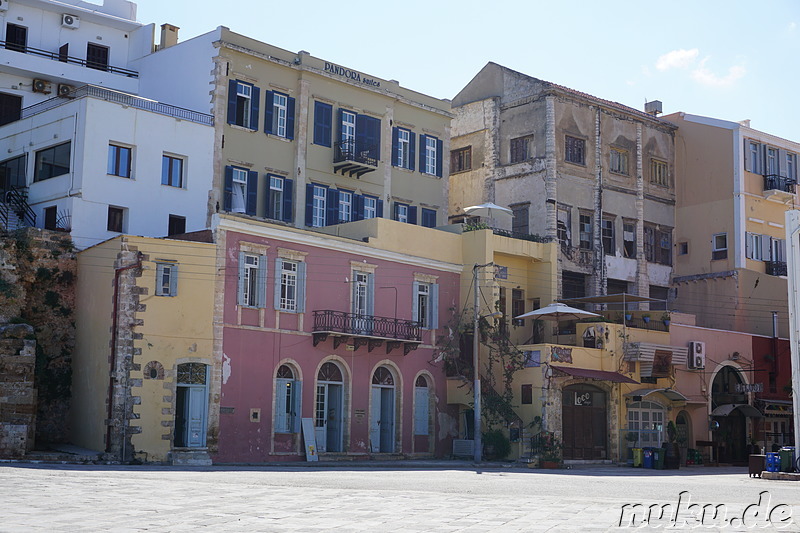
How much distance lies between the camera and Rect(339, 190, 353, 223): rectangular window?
4206cm

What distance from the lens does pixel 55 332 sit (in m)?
33.8

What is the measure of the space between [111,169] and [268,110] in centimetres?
689

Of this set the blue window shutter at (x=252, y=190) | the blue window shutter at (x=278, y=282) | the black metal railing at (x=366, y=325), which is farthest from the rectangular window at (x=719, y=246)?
the blue window shutter at (x=278, y=282)

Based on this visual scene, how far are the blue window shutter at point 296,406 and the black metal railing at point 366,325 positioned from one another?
2.06 m

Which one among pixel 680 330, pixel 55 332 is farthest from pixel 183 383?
pixel 680 330

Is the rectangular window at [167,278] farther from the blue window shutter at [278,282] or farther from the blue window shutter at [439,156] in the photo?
the blue window shutter at [439,156]

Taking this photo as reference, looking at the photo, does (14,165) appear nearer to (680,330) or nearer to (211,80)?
(211,80)

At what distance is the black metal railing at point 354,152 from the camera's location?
136 ft

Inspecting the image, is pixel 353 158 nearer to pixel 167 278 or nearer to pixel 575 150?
pixel 167 278

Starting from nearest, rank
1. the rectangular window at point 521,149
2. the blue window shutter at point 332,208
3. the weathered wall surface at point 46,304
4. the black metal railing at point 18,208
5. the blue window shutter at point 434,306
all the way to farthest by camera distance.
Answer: the weathered wall surface at point 46,304, the black metal railing at point 18,208, the blue window shutter at point 434,306, the blue window shutter at point 332,208, the rectangular window at point 521,149

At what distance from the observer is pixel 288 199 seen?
4012 cm

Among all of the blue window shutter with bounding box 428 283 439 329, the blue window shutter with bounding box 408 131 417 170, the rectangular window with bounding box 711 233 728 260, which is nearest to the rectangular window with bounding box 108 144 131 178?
the blue window shutter with bounding box 428 283 439 329

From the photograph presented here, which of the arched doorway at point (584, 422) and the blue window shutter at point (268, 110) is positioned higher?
the blue window shutter at point (268, 110)

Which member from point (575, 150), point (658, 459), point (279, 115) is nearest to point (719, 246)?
point (575, 150)
